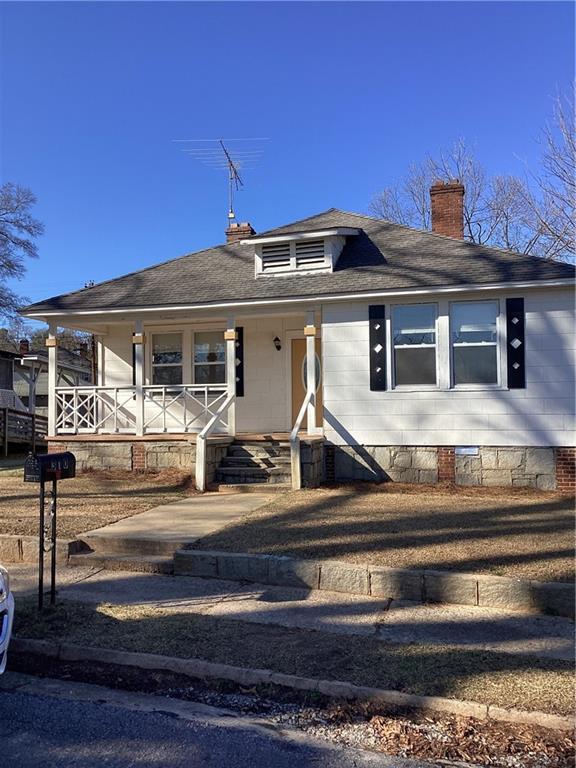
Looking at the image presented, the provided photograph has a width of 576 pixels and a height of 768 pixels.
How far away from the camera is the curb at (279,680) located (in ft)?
12.1

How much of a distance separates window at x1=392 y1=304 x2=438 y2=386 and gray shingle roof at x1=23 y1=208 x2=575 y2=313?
1.89 ft

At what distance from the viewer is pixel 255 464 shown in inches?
467

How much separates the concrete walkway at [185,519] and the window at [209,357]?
4413mm

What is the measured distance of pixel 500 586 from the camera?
18.5 ft

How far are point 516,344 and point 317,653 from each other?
8.10 meters

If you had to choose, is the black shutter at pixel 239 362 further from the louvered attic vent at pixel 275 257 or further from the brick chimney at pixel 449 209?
the brick chimney at pixel 449 209

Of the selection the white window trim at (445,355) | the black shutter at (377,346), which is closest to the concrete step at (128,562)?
the black shutter at (377,346)

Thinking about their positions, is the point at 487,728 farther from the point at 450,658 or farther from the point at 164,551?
the point at 164,551

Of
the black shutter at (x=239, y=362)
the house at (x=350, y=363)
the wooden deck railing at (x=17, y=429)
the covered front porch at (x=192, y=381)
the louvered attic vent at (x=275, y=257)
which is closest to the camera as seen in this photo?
the house at (x=350, y=363)

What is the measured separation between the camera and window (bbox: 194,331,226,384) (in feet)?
47.9

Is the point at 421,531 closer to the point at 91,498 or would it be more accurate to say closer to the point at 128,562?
the point at 128,562

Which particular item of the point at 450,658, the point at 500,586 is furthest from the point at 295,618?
the point at 500,586

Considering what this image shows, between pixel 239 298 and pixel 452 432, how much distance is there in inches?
186

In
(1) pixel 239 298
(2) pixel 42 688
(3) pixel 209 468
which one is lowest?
(2) pixel 42 688
